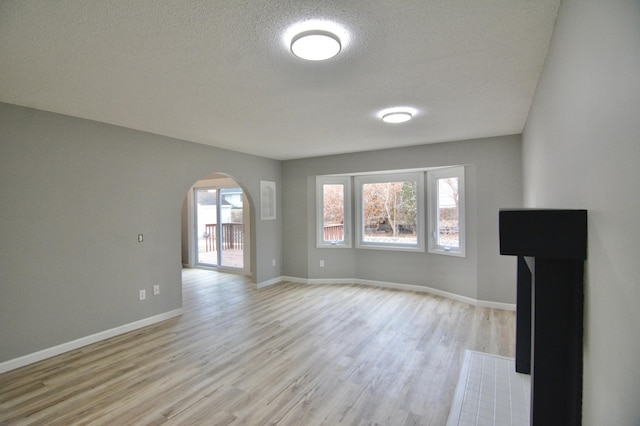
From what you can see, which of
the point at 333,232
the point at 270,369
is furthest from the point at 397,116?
the point at 333,232

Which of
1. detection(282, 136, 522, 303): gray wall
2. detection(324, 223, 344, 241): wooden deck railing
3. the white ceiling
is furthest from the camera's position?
detection(324, 223, 344, 241): wooden deck railing

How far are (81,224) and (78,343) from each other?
129 centimetres

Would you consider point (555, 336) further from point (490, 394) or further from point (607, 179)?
point (490, 394)

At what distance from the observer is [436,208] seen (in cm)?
520

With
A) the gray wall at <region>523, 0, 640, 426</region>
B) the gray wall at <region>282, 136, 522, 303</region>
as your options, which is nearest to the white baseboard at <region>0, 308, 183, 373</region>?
the gray wall at <region>282, 136, 522, 303</region>

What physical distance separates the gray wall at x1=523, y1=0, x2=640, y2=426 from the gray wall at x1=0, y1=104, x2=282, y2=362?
4.25 m

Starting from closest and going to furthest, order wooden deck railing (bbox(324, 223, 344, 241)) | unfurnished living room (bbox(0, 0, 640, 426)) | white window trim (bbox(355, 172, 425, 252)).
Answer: unfurnished living room (bbox(0, 0, 640, 426)), white window trim (bbox(355, 172, 425, 252)), wooden deck railing (bbox(324, 223, 344, 241))

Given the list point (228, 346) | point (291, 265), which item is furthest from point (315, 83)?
point (291, 265)

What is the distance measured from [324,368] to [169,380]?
4.45 ft

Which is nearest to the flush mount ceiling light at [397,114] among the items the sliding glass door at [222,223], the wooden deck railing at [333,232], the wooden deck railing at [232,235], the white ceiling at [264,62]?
the white ceiling at [264,62]

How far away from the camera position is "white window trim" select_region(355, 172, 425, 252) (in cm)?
538

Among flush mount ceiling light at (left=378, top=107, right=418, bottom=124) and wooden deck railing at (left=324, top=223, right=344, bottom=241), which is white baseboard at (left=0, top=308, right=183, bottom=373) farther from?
flush mount ceiling light at (left=378, top=107, right=418, bottom=124)

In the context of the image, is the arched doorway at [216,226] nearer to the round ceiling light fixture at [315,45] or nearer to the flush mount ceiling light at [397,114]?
the flush mount ceiling light at [397,114]

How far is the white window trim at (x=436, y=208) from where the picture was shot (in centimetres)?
477
